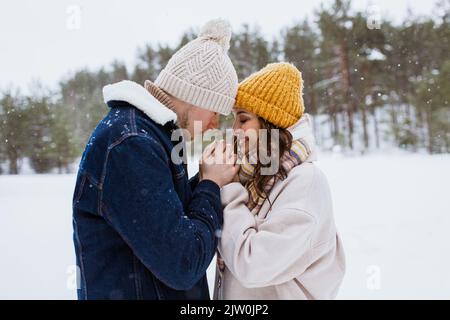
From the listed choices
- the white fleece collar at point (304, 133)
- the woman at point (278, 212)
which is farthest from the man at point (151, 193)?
the white fleece collar at point (304, 133)

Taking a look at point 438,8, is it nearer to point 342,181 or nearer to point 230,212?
point 342,181

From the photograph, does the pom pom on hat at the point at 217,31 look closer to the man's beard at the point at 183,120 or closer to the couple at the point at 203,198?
the couple at the point at 203,198

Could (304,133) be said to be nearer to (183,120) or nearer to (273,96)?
(273,96)

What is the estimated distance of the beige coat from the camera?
142 centimetres

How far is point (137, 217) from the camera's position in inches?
46.4

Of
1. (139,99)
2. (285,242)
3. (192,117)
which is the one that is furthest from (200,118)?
(285,242)

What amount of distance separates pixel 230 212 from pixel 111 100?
0.58 meters

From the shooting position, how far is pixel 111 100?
54.5 inches

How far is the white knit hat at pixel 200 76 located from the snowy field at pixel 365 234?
3954mm

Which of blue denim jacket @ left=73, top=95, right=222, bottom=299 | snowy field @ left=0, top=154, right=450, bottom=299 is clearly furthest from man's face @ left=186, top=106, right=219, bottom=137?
snowy field @ left=0, top=154, right=450, bottom=299

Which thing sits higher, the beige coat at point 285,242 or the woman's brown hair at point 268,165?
the woman's brown hair at point 268,165

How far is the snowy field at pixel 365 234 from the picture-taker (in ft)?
17.8

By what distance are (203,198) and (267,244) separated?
0.28 meters

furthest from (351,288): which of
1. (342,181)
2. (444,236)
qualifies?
(342,181)
